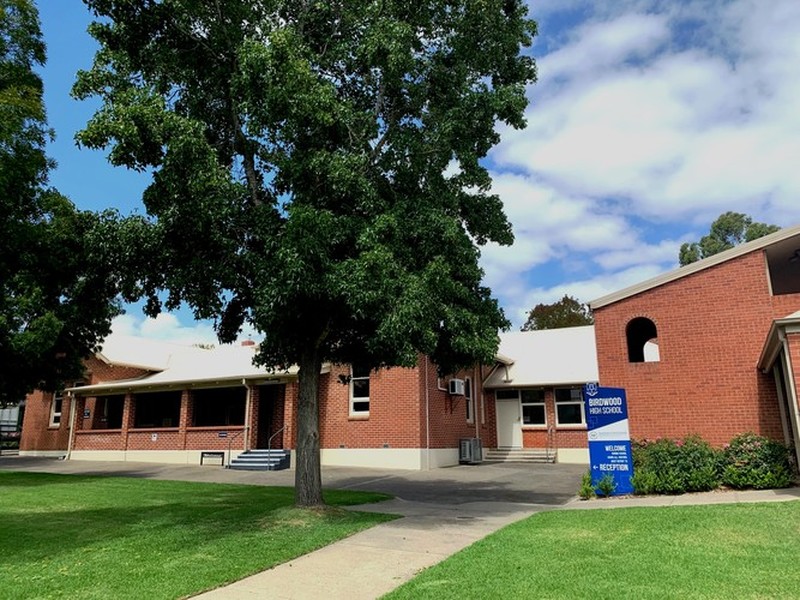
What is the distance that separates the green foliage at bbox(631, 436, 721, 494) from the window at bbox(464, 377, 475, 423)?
11.8 metres

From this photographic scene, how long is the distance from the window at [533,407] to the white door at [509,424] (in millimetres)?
249

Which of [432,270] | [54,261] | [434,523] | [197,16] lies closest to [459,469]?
[434,523]

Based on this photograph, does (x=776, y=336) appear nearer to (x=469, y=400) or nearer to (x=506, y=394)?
(x=469, y=400)

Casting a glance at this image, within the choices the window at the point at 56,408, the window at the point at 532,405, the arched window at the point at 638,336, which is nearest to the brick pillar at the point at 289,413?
the window at the point at 532,405

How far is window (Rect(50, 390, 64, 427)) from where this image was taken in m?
30.0

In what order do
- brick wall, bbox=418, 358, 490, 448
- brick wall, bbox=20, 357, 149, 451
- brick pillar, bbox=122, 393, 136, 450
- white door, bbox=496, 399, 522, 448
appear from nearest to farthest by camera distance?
brick wall, bbox=418, 358, 490, 448 < white door, bbox=496, 399, 522, 448 < brick pillar, bbox=122, 393, 136, 450 < brick wall, bbox=20, 357, 149, 451

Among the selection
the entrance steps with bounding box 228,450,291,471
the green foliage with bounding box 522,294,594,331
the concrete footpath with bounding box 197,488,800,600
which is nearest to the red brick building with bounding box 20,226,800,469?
the entrance steps with bounding box 228,450,291,471

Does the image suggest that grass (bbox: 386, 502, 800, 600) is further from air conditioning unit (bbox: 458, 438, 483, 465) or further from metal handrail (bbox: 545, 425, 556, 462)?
metal handrail (bbox: 545, 425, 556, 462)

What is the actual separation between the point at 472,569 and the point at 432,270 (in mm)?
4577

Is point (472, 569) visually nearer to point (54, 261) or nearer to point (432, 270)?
point (432, 270)

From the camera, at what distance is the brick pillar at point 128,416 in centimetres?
2615

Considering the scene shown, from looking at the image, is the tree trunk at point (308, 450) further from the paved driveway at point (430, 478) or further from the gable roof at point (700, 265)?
the gable roof at point (700, 265)

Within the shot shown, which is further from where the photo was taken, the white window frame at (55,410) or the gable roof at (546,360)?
the white window frame at (55,410)

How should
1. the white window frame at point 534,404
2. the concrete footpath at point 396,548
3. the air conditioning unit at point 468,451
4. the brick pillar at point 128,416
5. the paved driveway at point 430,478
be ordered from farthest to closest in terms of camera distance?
the brick pillar at point 128,416 < the white window frame at point 534,404 < the air conditioning unit at point 468,451 < the paved driveway at point 430,478 < the concrete footpath at point 396,548
